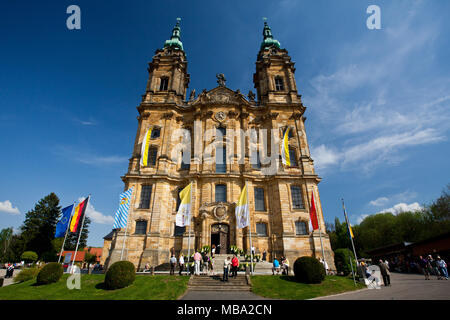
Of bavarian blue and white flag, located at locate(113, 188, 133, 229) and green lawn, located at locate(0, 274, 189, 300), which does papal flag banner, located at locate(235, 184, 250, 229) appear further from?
bavarian blue and white flag, located at locate(113, 188, 133, 229)

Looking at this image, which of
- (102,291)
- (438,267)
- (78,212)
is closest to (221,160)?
(78,212)

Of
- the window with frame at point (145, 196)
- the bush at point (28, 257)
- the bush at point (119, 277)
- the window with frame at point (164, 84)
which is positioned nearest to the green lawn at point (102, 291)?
the bush at point (119, 277)

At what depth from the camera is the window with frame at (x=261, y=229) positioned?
87.5 feet

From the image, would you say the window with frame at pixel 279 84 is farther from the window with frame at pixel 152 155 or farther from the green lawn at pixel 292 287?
the green lawn at pixel 292 287

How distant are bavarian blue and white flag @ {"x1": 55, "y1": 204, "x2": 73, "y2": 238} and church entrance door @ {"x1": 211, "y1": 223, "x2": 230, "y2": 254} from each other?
14.5m

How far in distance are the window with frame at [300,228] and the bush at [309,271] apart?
37.0 ft

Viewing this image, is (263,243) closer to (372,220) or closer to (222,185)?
(222,185)

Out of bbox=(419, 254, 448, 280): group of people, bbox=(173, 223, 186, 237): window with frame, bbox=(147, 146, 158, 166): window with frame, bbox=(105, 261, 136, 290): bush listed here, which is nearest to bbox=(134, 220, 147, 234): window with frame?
bbox=(173, 223, 186, 237): window with frame

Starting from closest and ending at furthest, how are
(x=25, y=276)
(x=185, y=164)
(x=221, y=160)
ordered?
(x=25, y=276)
(x=221, y=160)
(x=185, y=164)

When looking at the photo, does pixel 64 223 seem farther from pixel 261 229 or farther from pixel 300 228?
pixel 300 228

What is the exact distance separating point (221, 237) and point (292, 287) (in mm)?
12960

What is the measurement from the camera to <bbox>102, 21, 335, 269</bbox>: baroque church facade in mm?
25219

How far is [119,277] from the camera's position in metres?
13.6
